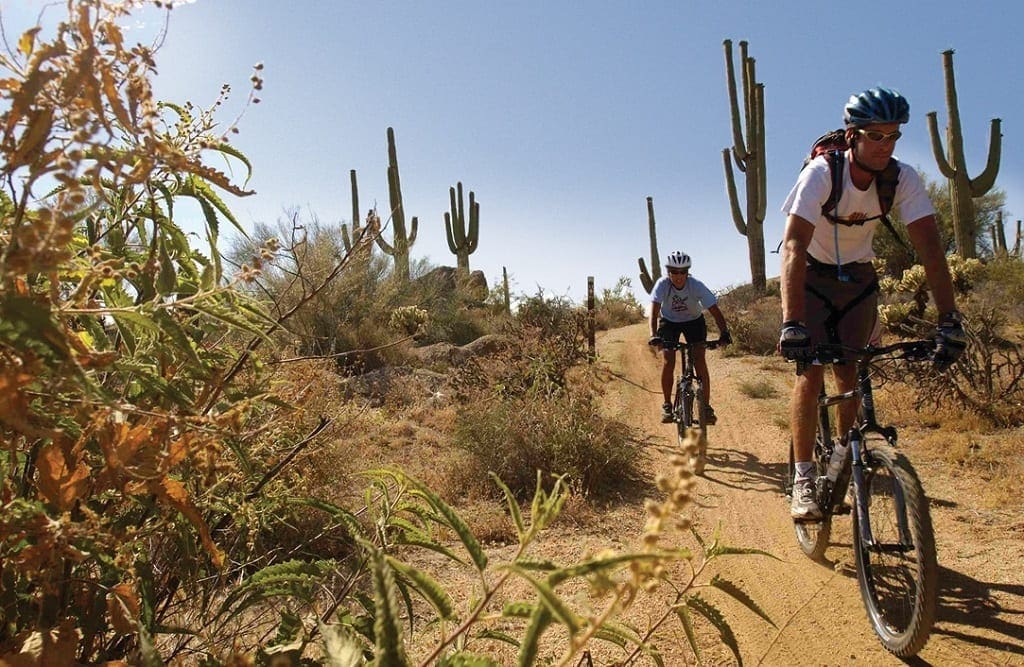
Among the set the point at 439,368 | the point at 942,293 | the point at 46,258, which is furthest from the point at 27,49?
the point at 439,368

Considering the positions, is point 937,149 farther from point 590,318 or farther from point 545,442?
point 545,442

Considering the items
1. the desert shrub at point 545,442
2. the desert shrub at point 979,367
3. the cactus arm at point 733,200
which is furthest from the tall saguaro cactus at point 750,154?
the desert shrub at point 545,442

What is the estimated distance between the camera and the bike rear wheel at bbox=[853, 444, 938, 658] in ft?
9.39

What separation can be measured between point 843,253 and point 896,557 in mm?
1680

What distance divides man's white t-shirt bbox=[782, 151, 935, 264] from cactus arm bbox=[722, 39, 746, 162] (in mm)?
19375

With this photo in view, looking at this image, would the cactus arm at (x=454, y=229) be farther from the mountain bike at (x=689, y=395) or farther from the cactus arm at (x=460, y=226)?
the mountain bike at (x=689, y=395)

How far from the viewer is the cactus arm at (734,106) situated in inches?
866

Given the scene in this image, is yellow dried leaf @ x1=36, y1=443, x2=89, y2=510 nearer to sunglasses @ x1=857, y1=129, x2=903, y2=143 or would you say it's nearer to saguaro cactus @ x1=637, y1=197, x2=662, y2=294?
sunglasses @ x1=857, y1=129, x2=903, y2=143

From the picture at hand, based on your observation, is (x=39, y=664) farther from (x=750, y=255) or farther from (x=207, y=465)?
(x=750, y=255)

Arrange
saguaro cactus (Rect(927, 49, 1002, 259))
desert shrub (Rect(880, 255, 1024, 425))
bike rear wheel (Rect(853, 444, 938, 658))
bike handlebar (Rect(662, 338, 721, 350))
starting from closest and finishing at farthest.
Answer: bike rear wheel (Rect(853, 444, 938, 658)) → desert shrub (Rect(880, 255, 1024, 425)) → bike handlebar (Rect(662, 338, 721, 350)) → saguaro cactus (Rect(927, 49, 1002, 259))

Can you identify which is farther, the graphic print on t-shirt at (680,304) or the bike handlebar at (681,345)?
the graphic print on t-shirt at (680,304)

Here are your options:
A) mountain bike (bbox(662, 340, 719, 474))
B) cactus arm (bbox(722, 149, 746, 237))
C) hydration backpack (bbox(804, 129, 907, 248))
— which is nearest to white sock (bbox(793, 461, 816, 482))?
hydration backpack (bbox(804, 129, 907, 248))

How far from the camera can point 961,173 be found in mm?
18531

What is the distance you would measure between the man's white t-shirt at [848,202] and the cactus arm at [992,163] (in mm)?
17996
